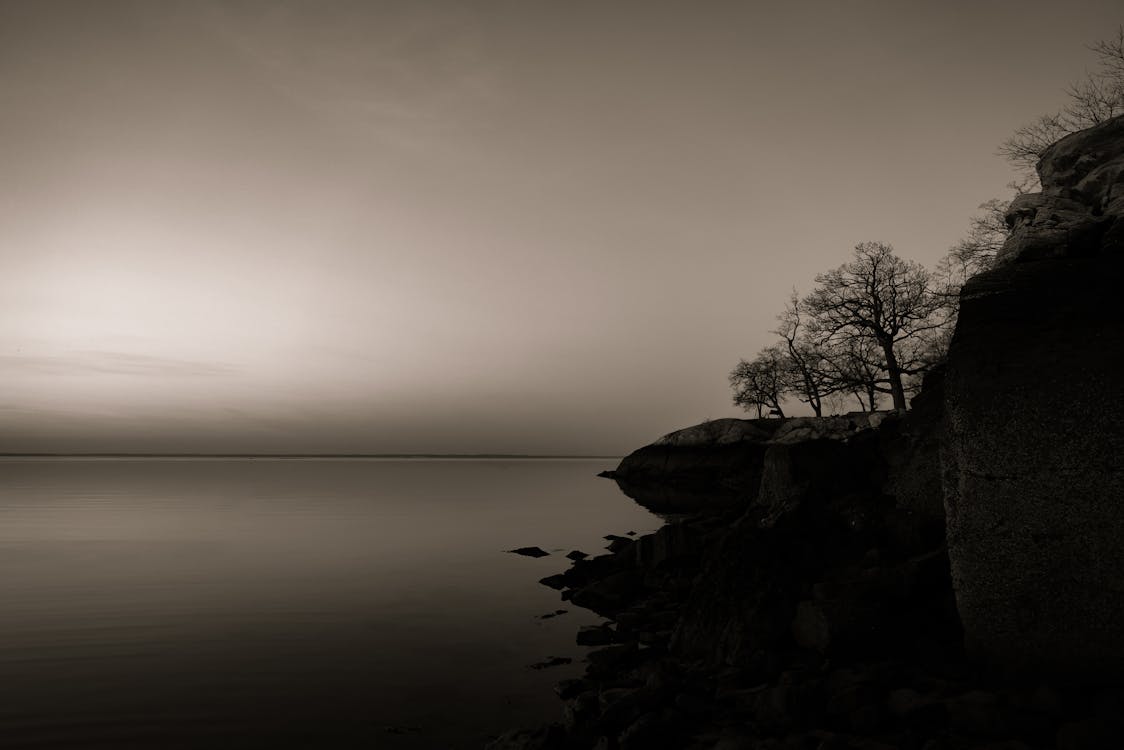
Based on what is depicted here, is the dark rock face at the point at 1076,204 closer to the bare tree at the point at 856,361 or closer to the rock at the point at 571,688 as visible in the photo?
the rock at the point at 571,688

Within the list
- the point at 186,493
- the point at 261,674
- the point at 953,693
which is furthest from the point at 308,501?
the point at 953,693

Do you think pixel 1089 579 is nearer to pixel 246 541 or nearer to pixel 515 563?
pixel 515 563

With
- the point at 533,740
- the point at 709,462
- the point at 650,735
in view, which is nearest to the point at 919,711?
the point at 650,735

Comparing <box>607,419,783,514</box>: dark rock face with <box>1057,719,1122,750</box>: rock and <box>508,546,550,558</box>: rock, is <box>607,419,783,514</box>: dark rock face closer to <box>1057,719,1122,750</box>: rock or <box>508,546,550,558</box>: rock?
<box>508,546,550,558</box>: rock

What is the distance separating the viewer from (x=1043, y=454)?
616 cm

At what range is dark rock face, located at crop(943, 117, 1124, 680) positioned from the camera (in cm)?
588

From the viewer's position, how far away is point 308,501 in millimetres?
53438

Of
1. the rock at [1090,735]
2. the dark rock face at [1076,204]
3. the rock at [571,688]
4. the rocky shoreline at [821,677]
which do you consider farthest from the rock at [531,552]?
the rock at [1090,735]

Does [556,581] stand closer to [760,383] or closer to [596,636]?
[596,636]

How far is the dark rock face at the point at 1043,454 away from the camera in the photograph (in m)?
5.88

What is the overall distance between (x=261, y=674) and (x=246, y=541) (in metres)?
20.3

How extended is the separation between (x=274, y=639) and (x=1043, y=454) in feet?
46.6

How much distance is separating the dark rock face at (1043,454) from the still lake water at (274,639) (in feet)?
20.4

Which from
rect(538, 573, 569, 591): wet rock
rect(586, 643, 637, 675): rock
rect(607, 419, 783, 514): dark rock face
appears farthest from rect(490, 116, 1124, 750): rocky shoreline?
rect(607, 419, 783, 514): dark rock face
